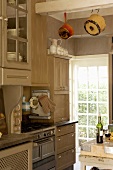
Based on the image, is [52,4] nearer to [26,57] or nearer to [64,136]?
[26,57]

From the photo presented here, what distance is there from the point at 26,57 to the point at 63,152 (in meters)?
2.33

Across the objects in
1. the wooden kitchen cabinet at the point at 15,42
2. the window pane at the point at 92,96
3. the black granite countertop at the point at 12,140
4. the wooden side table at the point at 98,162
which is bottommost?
the wooden side table at the point at 98,162

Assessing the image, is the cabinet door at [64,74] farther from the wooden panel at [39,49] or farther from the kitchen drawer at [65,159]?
the kitchen drawer at [65,159]

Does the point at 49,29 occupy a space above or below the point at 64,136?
above

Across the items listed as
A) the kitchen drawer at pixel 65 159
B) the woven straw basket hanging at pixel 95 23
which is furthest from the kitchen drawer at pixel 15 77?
the kitchen drawer at pixel 65 159

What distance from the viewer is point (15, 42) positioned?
3326 mm

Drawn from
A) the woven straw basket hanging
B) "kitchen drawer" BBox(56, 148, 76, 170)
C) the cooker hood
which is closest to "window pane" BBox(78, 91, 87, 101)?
"kitchen drawer" BBox(56, 148, 76, 170)

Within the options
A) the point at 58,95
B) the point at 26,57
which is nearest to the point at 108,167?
the point at 26,57

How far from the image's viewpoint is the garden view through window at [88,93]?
21.6 ft

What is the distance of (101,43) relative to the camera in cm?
654

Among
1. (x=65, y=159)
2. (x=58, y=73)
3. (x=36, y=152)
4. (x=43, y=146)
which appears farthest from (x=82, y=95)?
(x=36, y=152)

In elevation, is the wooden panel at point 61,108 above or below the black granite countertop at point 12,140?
above

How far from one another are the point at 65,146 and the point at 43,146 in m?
0.86

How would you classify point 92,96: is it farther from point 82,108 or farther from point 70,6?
point 70,6
